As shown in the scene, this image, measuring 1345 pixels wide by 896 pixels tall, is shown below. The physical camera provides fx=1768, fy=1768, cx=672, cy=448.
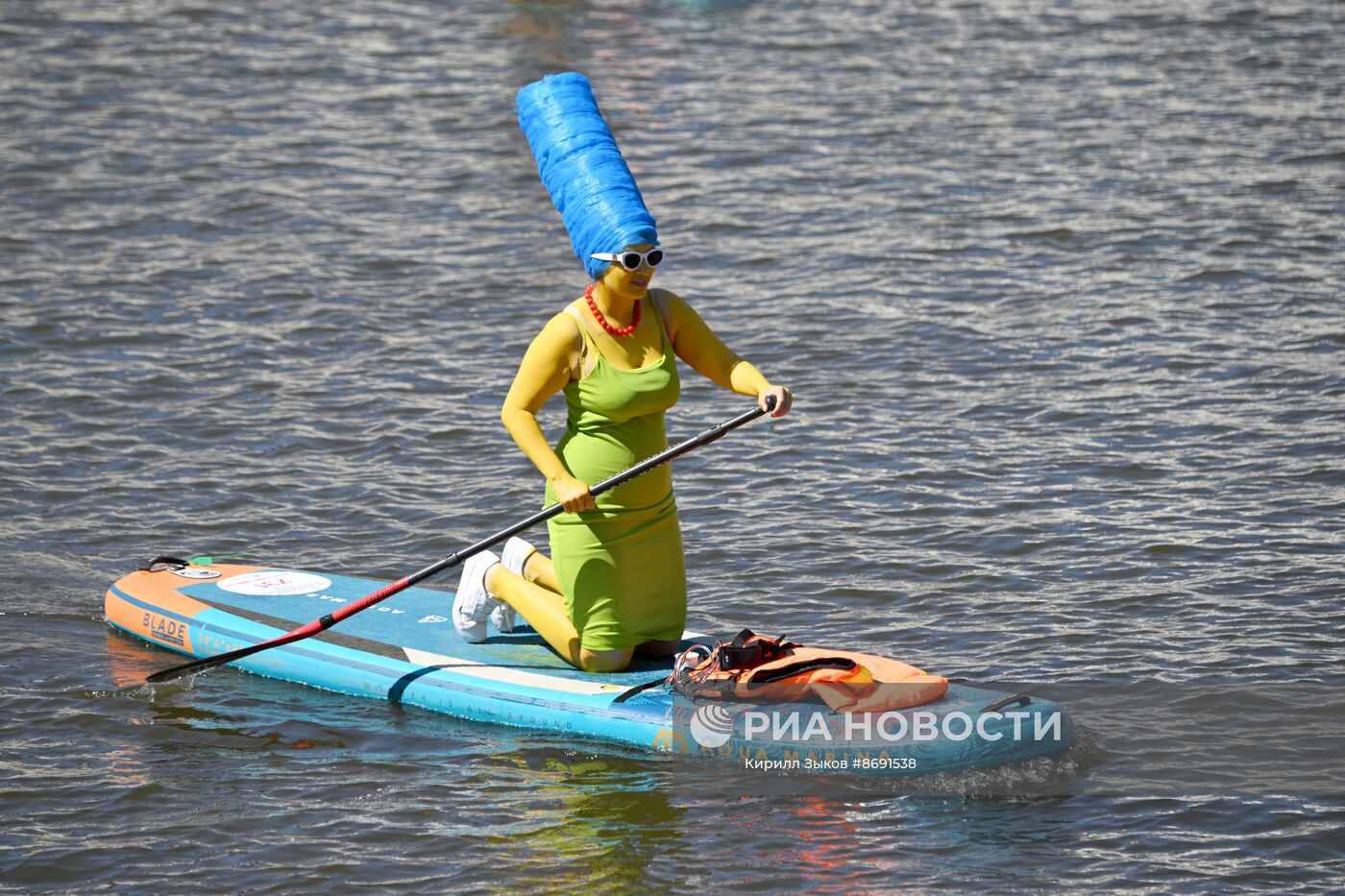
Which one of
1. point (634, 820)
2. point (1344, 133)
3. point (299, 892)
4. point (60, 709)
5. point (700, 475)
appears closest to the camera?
point (299, 892)

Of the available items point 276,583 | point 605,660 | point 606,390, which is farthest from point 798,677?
point 276,583

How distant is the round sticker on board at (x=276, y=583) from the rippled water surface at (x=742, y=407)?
0.49 metres

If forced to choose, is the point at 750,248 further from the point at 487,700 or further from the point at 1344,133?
the point at 487,700

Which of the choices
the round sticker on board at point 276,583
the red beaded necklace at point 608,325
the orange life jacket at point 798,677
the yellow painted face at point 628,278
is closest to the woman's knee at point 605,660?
the orange life jacket at point 798,677

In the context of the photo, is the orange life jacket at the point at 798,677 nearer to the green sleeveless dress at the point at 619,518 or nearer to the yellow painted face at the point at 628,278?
the green sleeveless dress at the point at 619,518

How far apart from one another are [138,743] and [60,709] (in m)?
0.50

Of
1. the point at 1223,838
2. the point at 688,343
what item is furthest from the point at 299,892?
the point at 1223,838

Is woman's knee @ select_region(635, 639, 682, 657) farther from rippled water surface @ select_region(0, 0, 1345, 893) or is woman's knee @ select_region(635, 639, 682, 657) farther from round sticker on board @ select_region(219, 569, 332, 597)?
round sticker on board @ select_region(219, 569, 332, 597)

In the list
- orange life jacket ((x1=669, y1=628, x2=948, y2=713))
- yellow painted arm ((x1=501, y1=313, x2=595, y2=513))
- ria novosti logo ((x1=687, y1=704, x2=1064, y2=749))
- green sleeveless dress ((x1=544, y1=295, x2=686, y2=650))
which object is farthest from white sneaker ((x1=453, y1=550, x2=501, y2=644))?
ria novosti logo ((x1=687, y1=704, x2=1064, y2=749))

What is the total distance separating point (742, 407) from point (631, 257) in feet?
14.8

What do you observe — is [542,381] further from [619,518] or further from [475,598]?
[475,598]

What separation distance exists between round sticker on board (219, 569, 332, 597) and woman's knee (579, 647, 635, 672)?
1686 mm

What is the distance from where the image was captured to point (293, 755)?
22.2ft

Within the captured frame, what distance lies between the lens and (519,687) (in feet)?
22.5
